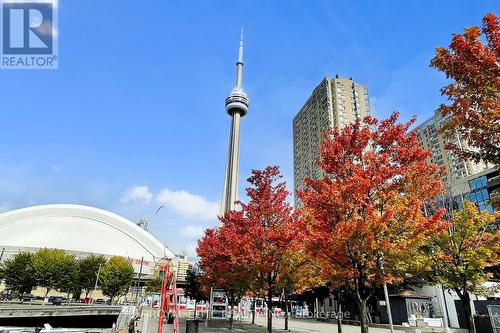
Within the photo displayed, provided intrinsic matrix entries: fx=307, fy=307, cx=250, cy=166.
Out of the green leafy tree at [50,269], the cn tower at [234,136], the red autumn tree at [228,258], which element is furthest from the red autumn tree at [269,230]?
the cn tower at [234,136]

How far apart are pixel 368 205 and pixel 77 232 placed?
455 feet

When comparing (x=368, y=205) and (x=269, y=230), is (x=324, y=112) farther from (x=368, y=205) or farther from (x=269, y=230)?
(x=368, y=205)

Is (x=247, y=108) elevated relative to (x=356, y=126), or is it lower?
elevated

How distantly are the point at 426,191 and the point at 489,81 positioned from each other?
23.0ft

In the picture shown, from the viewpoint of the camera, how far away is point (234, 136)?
138000mm

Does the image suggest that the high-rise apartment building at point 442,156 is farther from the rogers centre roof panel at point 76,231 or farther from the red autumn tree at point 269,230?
the rogers centre roof panel at point 76,231

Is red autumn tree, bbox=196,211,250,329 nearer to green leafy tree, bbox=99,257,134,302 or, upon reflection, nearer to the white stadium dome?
green leafy tree, bbox=99,257,134,302

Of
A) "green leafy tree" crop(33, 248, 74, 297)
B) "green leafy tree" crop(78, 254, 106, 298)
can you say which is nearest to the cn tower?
"green leafy tree" crop(78, 254, 106, 298)

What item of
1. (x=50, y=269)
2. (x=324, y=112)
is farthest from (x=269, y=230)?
(x=324, y=112)

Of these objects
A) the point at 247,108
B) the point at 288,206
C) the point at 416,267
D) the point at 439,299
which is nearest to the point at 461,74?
the point at 416,267

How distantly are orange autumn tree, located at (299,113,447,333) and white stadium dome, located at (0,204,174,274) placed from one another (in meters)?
104

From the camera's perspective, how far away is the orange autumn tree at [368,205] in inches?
489

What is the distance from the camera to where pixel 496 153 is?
7676 mm

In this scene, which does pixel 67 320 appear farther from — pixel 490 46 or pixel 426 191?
pixel 490 46
